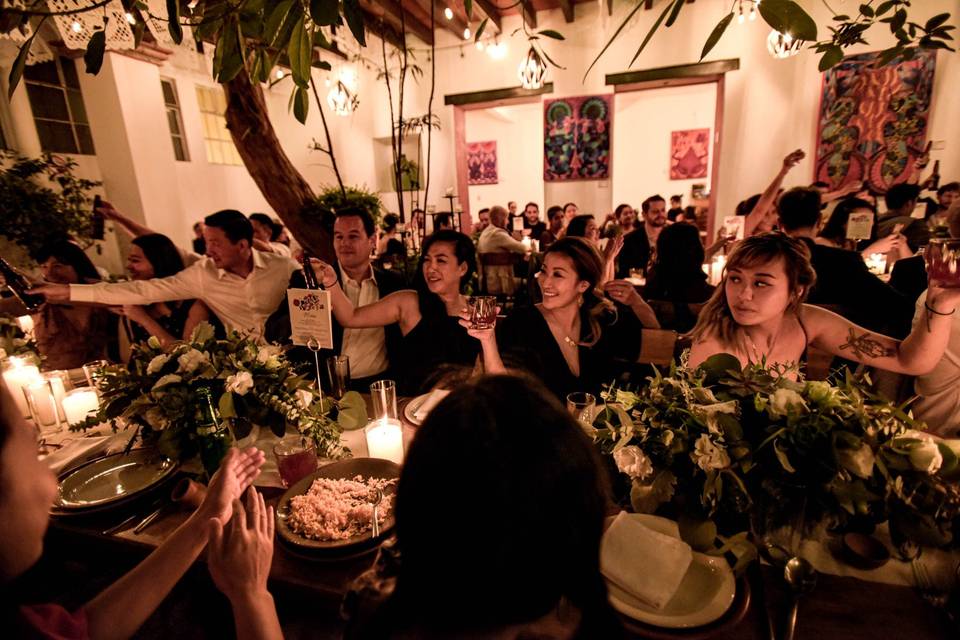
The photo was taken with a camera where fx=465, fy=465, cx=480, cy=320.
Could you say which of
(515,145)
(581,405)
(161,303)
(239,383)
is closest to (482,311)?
(581,405)

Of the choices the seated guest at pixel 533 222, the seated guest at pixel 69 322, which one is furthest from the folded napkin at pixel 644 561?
the seated guest at pixel 533 222

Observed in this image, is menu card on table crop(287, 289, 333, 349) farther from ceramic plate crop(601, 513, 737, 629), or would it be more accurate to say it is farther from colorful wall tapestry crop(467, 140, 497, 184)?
colorful wall tapestry crop(467, 140, 497, 184)

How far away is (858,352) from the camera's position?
1.77 m

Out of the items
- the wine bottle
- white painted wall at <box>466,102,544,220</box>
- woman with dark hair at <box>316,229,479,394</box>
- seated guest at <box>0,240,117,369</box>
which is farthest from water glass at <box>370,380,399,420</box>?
white painted wall at <box>466,102,544,220</box>

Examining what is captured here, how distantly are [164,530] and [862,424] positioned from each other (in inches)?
60.7

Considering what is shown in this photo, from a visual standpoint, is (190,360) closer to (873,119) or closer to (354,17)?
(354,17)

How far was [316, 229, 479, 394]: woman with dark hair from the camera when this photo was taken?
2330 mm

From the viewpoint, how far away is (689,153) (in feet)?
34.4

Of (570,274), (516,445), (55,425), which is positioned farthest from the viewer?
(570,274)

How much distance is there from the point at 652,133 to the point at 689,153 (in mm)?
944

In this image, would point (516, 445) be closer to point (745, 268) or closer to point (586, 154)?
point (745, 268)

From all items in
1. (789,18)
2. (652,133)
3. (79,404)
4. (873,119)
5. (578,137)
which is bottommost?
(79,404)

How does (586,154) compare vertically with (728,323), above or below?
above

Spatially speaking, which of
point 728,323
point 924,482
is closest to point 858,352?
point 728,323
